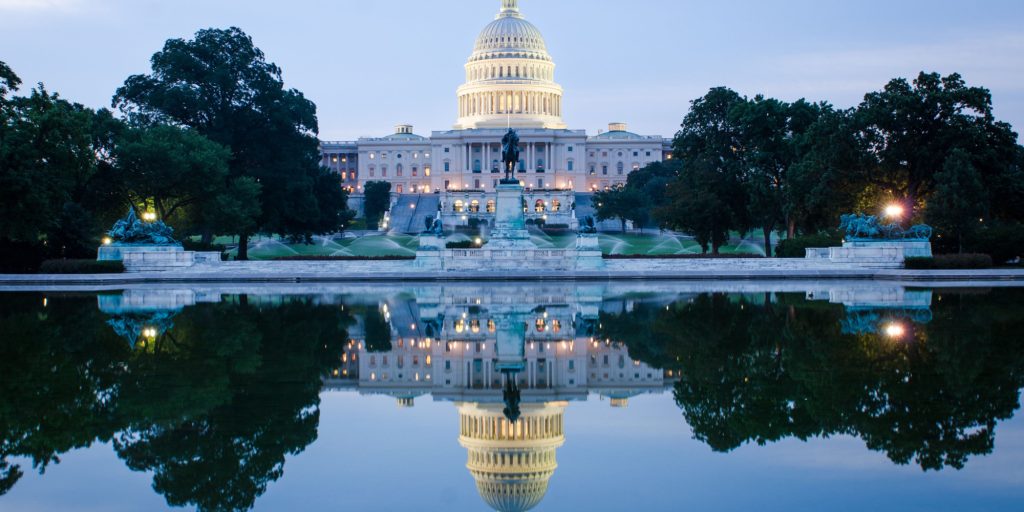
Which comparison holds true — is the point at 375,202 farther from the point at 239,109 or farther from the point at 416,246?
the point at 239,109

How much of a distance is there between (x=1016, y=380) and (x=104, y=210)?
46.8 m

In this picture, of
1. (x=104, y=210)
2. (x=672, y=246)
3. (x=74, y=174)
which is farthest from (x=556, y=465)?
(x=672, y=246)

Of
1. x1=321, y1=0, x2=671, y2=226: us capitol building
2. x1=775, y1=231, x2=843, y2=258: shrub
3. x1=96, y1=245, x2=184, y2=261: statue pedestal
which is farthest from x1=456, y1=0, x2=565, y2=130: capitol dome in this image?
x1=96, y1=245, x2=184, y2=261: statue pedestal

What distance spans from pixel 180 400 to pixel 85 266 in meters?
32.5

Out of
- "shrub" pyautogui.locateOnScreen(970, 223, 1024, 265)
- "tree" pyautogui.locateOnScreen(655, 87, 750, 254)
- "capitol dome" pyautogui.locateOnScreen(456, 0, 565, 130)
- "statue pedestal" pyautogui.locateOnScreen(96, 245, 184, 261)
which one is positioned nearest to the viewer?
"statue pedestal" pyautogui.locateOnScreen(96, 245, 184, 261)

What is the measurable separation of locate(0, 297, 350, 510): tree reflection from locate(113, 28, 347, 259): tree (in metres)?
37.7

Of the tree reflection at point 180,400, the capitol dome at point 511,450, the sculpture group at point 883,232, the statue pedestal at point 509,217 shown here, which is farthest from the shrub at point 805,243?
the capitol dome at point 511,450

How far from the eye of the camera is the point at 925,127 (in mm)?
48781

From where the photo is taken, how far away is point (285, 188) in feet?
186

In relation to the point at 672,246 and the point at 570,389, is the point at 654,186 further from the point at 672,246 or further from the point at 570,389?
the point at 570,389

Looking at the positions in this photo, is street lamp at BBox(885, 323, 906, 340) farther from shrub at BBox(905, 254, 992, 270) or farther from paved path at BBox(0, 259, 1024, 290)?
shrub at BBox(905, 254, 992, 270)

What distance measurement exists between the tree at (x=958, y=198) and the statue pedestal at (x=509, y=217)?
17310 mm

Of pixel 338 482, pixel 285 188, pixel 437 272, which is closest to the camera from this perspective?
pixel 338 482

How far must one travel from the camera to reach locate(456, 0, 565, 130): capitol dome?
151625 mm
